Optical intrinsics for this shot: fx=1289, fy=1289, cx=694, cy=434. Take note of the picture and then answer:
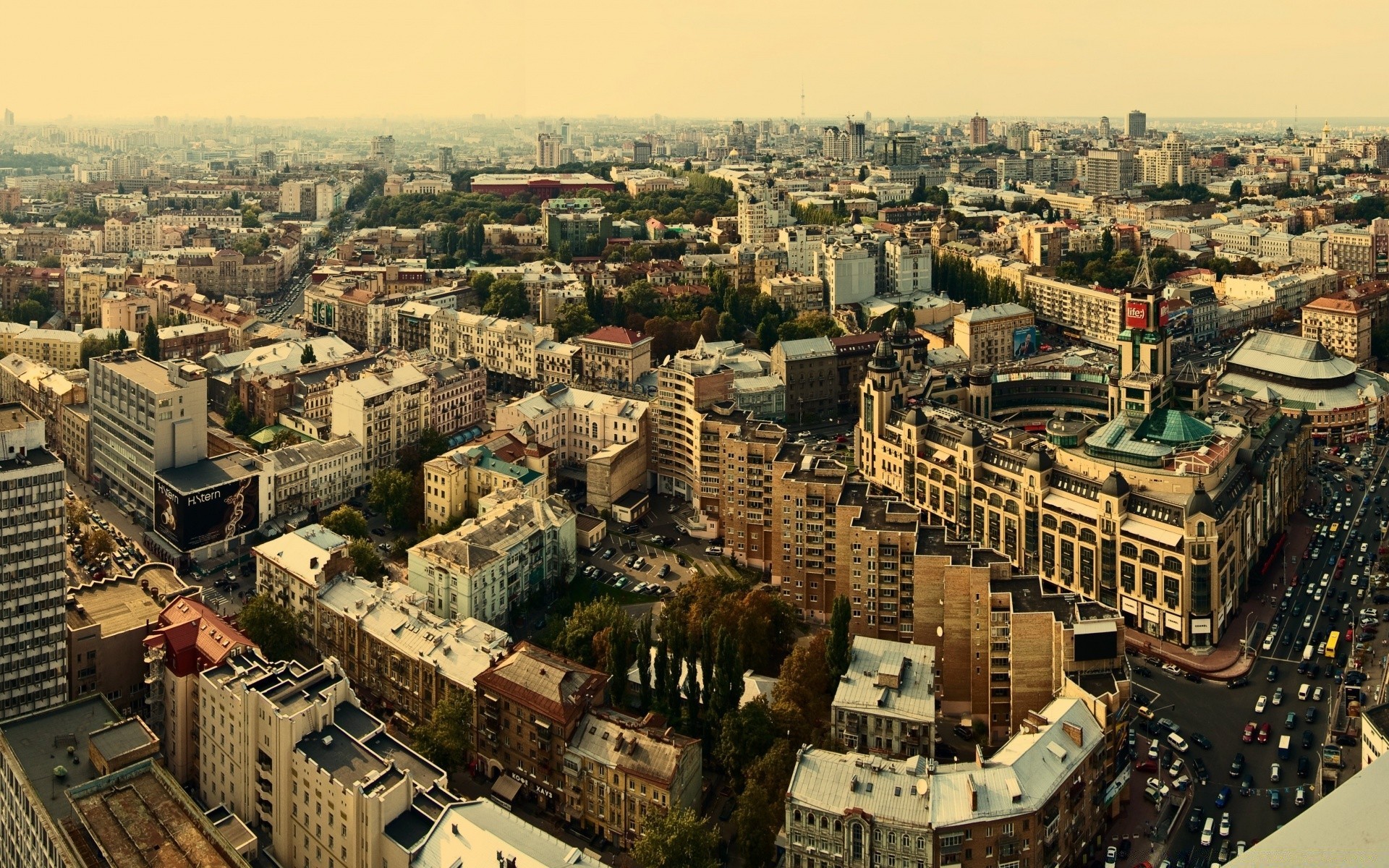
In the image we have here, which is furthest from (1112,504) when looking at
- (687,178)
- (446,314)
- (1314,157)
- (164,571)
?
(1314,157)

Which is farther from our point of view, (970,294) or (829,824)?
(970,294)

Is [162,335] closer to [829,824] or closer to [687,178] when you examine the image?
[829,824]

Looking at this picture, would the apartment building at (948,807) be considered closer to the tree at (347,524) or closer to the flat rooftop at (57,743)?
the flat rooftop at (57,743)

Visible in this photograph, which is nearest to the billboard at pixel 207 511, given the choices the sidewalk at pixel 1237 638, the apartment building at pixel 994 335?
the sidewalk at pixel 1237 638

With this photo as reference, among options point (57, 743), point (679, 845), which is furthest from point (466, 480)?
point (679, 845)

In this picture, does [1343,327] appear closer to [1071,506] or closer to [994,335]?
[994,335]

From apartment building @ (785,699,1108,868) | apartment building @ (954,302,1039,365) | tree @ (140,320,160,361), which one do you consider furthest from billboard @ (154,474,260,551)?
apartment building @ (954,302,1039,365)
